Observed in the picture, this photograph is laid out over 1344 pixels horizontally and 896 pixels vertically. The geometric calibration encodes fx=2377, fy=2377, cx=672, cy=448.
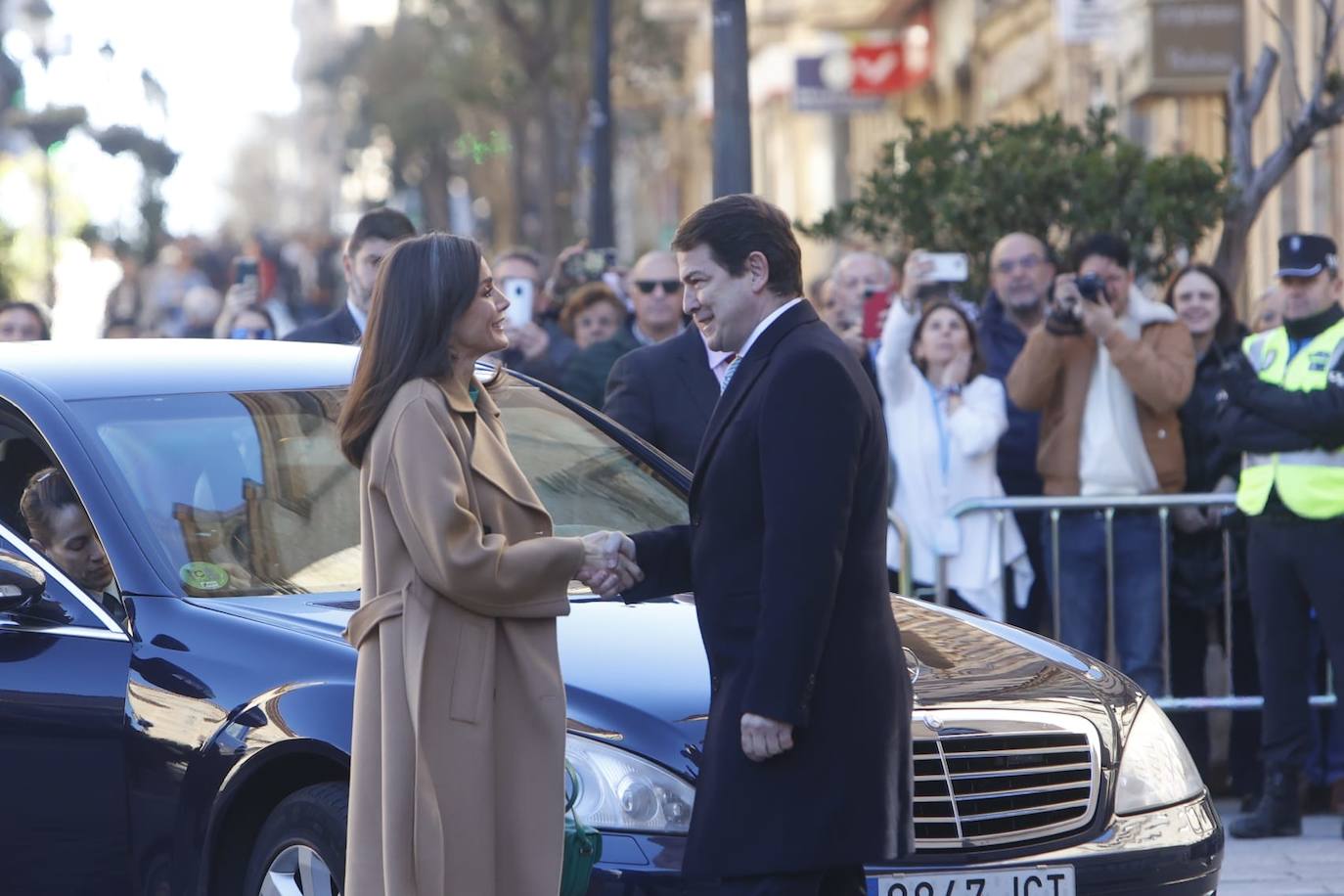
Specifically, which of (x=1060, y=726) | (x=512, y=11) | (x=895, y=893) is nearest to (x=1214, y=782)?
(x=1060, y=726)

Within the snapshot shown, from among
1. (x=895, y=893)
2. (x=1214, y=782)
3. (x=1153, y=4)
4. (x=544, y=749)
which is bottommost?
(x=1214, y=782)

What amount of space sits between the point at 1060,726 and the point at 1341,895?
2.12m

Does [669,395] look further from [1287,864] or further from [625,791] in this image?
[625,791]

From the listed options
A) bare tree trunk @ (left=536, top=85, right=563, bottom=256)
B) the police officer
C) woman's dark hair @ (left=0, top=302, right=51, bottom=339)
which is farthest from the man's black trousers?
bare tree trunk @ (left=536, top=85, right=563, bottom=256)

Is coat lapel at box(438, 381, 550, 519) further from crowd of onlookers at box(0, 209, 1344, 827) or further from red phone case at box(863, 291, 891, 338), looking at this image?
red phone case at box(863, 291, 891, 338)

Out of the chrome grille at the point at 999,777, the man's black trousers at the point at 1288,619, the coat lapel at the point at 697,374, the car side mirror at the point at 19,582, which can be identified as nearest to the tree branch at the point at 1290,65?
the man's black trousers at the point at 1288,619

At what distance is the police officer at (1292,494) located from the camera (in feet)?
26.3

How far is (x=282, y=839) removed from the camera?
511 centimetres

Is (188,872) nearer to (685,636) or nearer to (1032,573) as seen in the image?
(685,636)

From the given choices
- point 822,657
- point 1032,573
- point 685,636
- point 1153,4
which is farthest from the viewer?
point 1153,4

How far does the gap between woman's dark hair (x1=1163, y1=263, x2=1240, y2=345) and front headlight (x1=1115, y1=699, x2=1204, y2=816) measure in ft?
13.0

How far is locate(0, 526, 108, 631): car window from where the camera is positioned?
557cm

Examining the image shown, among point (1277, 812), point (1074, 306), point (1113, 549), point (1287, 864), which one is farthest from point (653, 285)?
point (1287, 864)

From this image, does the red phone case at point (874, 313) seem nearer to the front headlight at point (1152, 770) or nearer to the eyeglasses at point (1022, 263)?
the eyeglasses at point (1022, 263)
